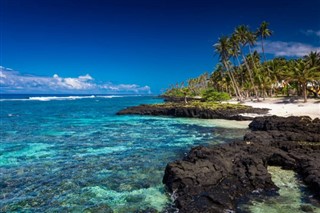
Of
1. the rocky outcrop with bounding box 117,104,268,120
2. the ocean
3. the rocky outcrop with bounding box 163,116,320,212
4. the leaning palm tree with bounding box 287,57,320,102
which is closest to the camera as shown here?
the rocky outcrop with bounding box 163,116,320,212

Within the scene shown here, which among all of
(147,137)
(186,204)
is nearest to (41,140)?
(147,137)

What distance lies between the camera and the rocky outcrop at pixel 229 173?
42.1ft

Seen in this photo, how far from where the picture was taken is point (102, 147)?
1103 inches

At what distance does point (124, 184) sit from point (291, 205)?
865cm

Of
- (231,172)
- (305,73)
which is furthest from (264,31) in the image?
(231,172)

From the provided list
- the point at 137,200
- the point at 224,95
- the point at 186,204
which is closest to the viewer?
the point at 186,204

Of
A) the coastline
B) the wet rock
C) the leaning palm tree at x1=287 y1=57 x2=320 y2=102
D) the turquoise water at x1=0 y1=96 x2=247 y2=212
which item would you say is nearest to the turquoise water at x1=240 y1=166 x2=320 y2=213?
the coastline

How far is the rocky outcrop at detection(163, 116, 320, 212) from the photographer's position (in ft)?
42.1

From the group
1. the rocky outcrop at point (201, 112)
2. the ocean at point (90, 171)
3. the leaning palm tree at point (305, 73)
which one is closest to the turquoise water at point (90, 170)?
the ocean at point (90, 171)

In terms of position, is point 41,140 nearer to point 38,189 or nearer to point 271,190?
point 38,189

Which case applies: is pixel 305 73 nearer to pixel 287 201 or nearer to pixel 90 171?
pixel 287 201

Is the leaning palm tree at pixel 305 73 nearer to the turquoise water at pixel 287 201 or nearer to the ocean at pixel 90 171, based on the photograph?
the ocean at pixel 90 171

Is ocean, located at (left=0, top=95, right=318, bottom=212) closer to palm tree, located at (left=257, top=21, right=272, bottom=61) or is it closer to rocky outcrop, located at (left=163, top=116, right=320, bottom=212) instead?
rocky outcrop, located at (left=163, top=116, right=320, bottom=212)

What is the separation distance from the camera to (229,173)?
1594cm
